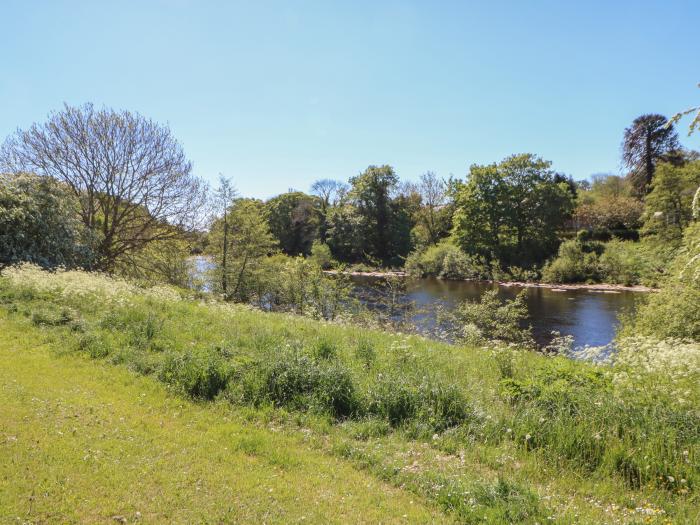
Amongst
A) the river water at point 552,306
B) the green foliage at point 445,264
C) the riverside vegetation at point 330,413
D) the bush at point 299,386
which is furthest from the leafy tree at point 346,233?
the bush at point 299,386

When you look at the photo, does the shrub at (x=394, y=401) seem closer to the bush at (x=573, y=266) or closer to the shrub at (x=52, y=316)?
the shrub at (x=52, y=316)

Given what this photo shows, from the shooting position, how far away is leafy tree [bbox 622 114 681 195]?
5031 cm

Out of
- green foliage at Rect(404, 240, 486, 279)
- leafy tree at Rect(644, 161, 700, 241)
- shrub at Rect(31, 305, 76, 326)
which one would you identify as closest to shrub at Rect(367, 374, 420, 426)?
shrub at Rect(31, 305, 76, 326)

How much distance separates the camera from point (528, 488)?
3.91 m

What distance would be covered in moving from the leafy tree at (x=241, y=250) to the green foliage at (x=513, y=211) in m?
30.6

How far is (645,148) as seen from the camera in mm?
51531

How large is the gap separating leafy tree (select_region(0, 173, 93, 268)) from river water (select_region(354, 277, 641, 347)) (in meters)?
15.7

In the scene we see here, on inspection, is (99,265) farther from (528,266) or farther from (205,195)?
(528,266)

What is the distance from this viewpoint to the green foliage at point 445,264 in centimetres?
4566

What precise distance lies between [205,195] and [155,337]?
644 inches

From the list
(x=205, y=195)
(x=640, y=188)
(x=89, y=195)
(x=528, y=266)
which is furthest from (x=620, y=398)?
(x=640, y=188)

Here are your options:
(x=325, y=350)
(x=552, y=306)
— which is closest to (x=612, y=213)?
(x=552, y=306)

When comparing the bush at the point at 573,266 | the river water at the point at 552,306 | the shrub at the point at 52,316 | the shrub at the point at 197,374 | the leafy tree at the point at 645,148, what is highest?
the leafy tree at the point at 645,148

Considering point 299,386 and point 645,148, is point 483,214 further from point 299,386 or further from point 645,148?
point 299,386
